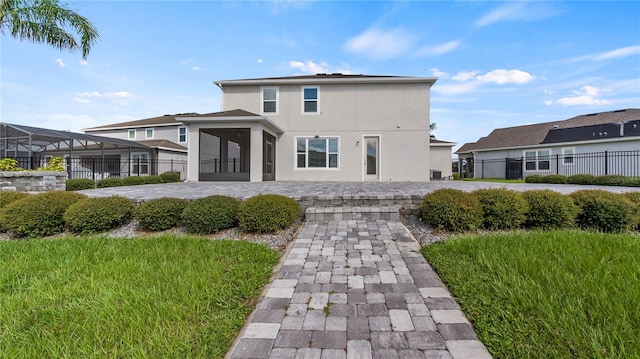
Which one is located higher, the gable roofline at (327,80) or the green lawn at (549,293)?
the gable roofline at (327,80)

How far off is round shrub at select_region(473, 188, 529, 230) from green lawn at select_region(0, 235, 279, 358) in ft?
12.0

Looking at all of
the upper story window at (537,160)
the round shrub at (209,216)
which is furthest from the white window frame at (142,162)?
the upper story window at (537,160)

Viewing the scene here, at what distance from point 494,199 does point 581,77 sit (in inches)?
494

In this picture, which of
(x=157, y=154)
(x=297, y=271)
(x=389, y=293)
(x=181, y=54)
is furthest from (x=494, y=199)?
(x=157, y=154)

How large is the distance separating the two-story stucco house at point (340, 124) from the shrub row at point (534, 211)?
8.95 metres

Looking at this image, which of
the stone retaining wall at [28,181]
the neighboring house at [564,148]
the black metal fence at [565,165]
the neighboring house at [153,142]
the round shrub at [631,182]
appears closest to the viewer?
the stone retaining wall at [28,181]

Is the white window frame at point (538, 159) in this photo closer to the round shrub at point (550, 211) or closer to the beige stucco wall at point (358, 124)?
the beige stucco wall at point (358, 124)

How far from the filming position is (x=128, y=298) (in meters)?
2.18

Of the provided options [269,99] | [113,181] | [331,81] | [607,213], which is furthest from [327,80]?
[113,181]

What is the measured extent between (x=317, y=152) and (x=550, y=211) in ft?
34.4

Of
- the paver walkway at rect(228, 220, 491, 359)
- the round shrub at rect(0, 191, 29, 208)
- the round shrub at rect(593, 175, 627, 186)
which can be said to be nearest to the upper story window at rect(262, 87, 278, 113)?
the round shrub at rect(0, 191, 29, 208)

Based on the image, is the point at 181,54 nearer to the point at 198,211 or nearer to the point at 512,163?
the point at 198,211

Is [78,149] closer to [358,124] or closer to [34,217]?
[34,217]

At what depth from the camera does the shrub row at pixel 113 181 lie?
11.6 meters
